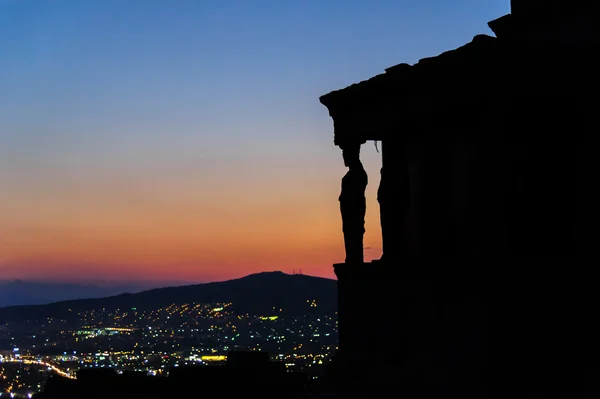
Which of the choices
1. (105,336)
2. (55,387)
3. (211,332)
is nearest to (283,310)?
(211,332)

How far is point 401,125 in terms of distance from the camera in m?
17.4

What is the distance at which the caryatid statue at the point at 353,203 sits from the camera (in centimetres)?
1867

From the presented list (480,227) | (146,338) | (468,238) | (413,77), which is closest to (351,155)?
(413,77)

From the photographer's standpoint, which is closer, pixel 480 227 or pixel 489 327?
pixel 489 327

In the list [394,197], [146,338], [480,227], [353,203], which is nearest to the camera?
[480,227]

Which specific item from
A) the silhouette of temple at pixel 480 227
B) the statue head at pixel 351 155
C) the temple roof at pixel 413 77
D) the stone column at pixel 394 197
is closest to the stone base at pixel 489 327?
the silhouette of temple at pixel 480 227

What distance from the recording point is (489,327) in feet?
47.3

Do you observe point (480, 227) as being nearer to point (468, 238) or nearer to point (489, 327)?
point (468, 238)

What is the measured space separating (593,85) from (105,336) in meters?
130

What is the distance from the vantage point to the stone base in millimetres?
13594

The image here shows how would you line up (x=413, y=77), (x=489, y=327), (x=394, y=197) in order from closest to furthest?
(x=489, y=327), (x=413, y=77), (x=394, y=197)

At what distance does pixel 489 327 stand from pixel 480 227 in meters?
1.82

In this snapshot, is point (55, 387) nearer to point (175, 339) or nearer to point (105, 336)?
point (175, 339)

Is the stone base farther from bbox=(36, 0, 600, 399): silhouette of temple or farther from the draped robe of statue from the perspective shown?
the draped robe of statue
